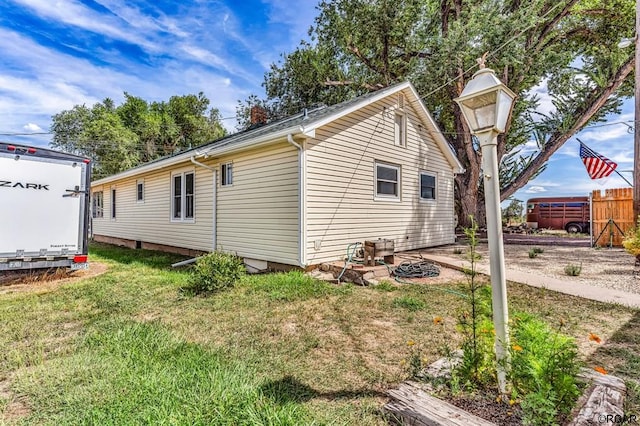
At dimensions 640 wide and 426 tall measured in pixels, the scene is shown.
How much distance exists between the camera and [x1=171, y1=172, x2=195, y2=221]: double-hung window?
32.6 feet

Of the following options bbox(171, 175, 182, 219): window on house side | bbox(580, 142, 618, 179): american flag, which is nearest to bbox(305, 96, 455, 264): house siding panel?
bbox(171, 175, 182, 219): window on house side

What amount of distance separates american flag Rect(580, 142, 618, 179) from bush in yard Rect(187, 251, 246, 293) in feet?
48.3

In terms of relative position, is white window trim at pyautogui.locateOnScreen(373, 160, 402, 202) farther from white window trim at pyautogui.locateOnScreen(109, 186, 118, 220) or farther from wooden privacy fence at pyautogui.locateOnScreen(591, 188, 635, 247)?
white window trim at pyautogui.locateOnScreen(109, 186, 118, 220)

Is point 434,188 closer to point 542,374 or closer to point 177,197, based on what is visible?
point 177,197

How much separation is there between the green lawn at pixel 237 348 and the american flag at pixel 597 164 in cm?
1094

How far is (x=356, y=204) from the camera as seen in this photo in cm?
801

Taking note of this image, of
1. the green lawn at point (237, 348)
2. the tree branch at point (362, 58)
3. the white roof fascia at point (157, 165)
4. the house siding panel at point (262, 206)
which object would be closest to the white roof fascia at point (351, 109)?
the house siding panel at point (262, 206)

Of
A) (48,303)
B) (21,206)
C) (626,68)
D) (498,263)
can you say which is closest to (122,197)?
(21,206)

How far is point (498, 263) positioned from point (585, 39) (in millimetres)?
18754

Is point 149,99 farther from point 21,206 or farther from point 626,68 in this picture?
point 626,68

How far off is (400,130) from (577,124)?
10.5 metres

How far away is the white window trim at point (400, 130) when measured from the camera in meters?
9.35

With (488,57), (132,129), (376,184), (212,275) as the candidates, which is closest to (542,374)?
(212,275)

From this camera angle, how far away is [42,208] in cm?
659
